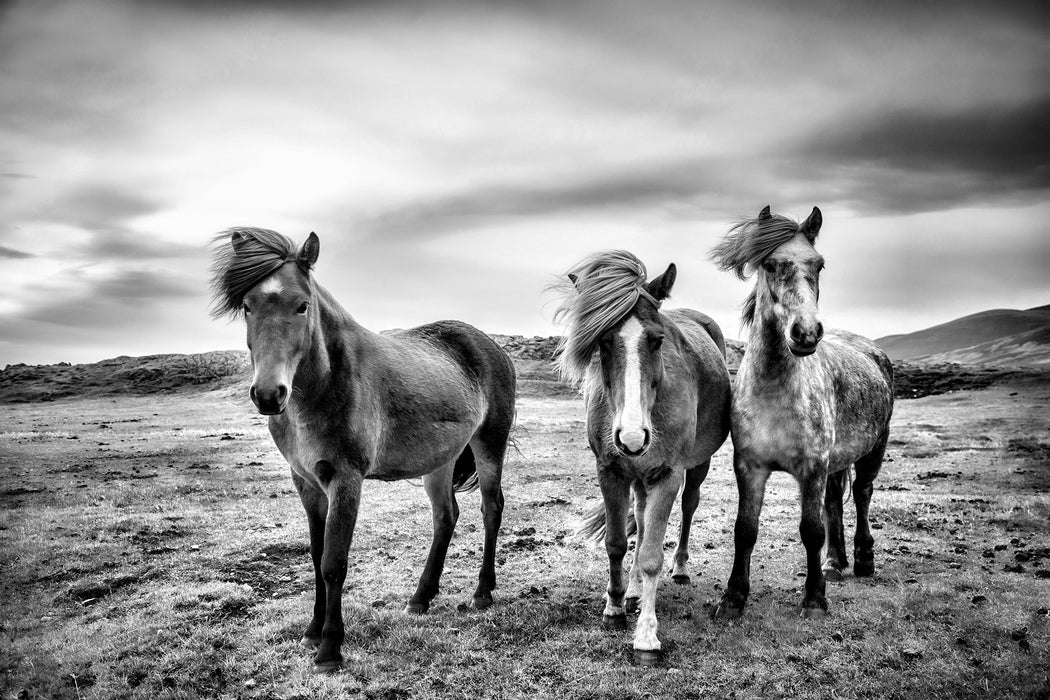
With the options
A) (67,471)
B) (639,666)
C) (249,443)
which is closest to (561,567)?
(639,666)

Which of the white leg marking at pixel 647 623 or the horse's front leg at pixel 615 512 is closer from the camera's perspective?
the white leg marking at pixel 647 623

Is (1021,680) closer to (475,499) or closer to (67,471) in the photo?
(475,499)

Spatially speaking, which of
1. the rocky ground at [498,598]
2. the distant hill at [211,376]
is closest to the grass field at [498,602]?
the rocky ground at [498,598]

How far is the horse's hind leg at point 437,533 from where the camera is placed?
6653mm

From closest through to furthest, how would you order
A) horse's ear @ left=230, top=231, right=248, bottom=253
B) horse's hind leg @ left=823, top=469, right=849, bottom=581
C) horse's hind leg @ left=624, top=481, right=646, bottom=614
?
horse's ear @ left=230, top=231, right=248, bottom=253
horse's hind leg @ left=624, top=481, right=646, bottom=614
horse's hind leg @ left=823, top=469, right=849, bottom=581

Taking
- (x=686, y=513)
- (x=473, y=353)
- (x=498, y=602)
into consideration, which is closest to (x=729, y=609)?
(x=686, y=513)

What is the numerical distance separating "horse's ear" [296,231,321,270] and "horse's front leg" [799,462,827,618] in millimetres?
4897

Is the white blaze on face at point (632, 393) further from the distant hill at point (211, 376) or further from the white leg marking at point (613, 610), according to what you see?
the distant hill at point (211, 376)

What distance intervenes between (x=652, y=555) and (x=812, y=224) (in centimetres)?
358

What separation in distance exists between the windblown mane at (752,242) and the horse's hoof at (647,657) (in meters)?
3.37

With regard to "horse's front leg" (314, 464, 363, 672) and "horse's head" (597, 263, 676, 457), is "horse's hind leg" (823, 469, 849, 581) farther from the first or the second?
"horse's front leg" (314, 464, 363, 672)

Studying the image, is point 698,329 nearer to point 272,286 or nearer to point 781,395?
point 781,395

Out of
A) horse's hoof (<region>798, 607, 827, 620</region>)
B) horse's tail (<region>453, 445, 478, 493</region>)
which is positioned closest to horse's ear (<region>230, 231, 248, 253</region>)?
horse's tail (<region>453, 445, 478, 493</region>)

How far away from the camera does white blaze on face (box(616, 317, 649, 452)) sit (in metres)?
4.62
